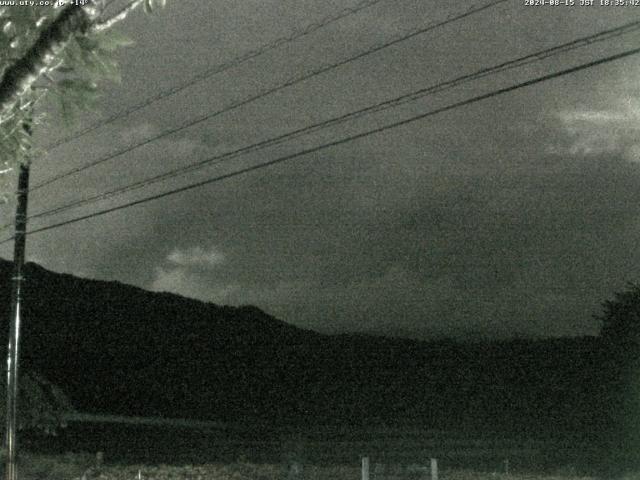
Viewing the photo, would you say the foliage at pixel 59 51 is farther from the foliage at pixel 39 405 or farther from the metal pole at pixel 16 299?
the foliage at pixel 39 405

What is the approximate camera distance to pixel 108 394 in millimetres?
62969

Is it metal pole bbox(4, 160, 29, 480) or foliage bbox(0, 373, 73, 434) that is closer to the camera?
metal pole bbox(4, 160, 29, 480)

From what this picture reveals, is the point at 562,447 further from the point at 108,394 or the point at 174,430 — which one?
the point at 108,394

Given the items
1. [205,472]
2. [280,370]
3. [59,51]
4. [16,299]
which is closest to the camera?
[59,51]

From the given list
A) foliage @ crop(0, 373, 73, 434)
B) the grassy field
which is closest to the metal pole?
the grassy field

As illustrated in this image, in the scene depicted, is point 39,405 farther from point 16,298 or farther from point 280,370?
point 280,370

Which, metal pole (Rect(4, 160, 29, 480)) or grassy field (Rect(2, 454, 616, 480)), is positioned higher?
metal pole (Rect(4, 160, 29, 480))

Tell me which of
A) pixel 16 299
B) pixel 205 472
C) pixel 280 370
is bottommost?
pixel 205 472

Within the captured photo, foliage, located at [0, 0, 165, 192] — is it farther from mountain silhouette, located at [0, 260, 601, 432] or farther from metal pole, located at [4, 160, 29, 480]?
mountain silhouette, located at [0, 260, 601, 432]

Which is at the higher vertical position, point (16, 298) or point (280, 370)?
point (280, 370)

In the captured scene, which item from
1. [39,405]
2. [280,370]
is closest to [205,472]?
[39,405]

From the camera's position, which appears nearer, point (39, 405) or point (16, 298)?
point (16, 298)

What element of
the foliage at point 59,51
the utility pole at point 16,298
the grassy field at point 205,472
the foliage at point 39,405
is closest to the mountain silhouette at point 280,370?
the grassy field at point 205,472

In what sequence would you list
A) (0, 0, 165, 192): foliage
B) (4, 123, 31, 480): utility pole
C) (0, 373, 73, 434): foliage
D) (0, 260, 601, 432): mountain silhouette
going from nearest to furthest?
(0, 0, 165, 192): foliage
(4, 123, 31, 480): utility pole
(0, 373, 73, 434): foliage
(0, 260, 601, 432): mountain silhouette
